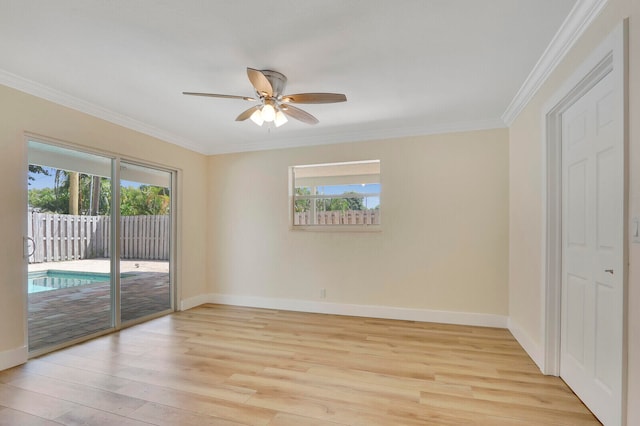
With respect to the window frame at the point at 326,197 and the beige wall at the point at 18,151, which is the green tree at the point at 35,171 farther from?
the window frame at the point at 326,197

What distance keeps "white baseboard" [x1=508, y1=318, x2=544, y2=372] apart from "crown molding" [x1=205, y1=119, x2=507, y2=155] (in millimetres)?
2362

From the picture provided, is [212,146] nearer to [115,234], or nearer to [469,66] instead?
[115,234]

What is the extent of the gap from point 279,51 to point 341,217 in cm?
264

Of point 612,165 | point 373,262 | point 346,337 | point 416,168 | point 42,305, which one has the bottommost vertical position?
point 346,337

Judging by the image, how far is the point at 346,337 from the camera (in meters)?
3.44

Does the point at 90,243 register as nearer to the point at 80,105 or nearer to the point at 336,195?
the point at 80,105

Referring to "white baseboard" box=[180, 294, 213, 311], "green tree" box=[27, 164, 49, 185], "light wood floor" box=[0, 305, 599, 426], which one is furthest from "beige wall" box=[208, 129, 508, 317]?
"green tree" box=[27, 164, 49, 185]

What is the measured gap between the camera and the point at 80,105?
10.5 feet

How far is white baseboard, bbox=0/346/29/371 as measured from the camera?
2.62 metres

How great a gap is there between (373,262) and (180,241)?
2.84m

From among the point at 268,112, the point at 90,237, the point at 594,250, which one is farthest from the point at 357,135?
the point at 90,237

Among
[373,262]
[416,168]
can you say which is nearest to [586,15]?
[416,168]

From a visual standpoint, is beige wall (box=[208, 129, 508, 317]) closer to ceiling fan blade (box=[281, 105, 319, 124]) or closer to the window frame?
the window frame

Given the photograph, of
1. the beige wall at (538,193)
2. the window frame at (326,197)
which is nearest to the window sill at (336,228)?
the window frame at (326,197)
